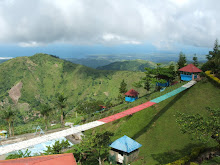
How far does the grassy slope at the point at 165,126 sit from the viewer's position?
21078mm

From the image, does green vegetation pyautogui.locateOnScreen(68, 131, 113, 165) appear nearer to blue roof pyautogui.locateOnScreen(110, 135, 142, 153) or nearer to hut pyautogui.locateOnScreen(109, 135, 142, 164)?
hut pyautogui.locateOnScreen(109, 135, 142, 164)

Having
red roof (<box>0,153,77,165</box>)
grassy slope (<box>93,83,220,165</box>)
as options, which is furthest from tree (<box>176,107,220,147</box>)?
red roof (<box>0,153,77,165</box>)

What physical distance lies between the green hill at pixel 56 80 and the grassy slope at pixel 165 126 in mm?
78457

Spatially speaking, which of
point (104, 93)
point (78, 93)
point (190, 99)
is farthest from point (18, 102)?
point (190, 99)

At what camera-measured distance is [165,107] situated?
1191 inches

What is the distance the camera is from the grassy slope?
2108 cm

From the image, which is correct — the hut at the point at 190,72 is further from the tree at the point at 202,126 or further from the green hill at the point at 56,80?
the green hill at the point at 56,80

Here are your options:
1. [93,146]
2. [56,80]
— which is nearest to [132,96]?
[93,146]

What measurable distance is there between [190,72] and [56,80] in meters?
118

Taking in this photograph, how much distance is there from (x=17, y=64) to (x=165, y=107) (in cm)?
13985

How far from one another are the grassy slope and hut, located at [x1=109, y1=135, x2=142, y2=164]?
3.12 ft

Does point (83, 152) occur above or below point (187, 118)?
below

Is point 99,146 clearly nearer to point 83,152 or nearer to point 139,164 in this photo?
point 83,152

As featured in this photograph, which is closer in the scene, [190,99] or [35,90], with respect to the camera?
[190,99]
